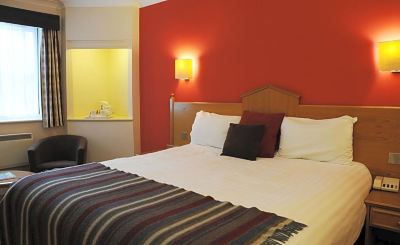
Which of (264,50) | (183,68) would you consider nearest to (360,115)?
(264,50)

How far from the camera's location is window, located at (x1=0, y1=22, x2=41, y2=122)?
3.71 meters

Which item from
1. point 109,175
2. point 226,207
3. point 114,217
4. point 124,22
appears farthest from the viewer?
point 124,22

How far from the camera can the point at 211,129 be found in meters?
2.97

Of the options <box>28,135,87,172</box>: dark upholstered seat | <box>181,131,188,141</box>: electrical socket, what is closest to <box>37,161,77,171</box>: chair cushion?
<box>28,135,87,172</box>: dark upholstered seat

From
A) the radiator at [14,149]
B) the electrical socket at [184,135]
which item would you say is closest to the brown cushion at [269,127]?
the electrical socket at [184,135]

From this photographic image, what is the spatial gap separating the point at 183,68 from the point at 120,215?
7.96ft

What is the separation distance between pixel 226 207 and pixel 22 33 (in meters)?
3.70

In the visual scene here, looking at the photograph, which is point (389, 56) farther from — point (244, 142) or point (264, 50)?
point (244, 142)

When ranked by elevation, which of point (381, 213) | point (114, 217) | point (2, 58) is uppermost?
point (2, 58)

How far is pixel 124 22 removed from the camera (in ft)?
13.2

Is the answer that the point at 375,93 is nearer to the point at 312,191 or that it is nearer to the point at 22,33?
the point at 312,191

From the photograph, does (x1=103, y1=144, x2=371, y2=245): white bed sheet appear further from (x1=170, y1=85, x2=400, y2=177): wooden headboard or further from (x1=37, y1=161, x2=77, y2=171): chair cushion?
(x1=37, y1=161, x2=77, y2=171): chair cushion

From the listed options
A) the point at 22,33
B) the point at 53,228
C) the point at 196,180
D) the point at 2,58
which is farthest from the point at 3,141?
the point at 196,180

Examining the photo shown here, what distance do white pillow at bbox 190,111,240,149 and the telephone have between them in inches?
50.5
